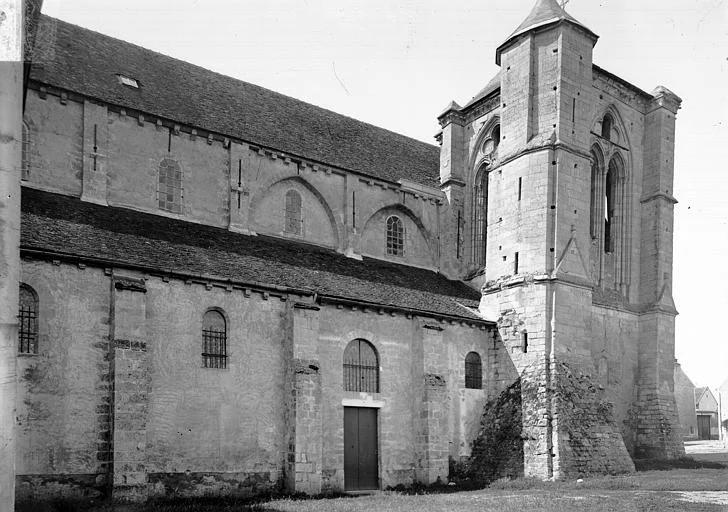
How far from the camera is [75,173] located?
855 inches

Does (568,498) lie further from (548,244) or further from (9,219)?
(9,219)

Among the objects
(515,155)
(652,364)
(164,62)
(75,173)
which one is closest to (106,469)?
(75,173)

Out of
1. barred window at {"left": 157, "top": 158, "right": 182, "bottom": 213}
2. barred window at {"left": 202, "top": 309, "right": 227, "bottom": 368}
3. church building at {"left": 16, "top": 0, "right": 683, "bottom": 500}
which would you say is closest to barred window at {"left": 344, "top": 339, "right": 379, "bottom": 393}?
church building at {"left": 16, "top": 0, "right": 683, "bottom": 500}

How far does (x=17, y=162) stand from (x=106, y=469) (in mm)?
13846

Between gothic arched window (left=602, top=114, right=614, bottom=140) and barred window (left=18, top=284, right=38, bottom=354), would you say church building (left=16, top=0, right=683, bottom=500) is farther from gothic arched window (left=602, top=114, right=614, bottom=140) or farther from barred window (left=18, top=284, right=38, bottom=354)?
gothic arched window (left=602, top=114, right=614, bottom=140)

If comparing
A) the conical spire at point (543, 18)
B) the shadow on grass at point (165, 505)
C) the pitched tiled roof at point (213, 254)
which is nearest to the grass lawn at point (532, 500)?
the shadow on grass at point (165, 505)

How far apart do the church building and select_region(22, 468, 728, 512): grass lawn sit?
1.24 meters

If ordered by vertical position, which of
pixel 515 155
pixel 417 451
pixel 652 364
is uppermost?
pixel 515 155

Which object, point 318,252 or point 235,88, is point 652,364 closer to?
point 318,252

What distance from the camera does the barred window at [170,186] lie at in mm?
23562

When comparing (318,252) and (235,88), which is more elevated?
(235,88)

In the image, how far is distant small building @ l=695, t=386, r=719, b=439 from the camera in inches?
3048

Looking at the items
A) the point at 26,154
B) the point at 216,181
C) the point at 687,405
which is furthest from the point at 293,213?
the point at 687,405

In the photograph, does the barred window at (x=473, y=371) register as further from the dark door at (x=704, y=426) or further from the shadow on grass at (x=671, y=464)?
the dark door at (x=704, y=426)
